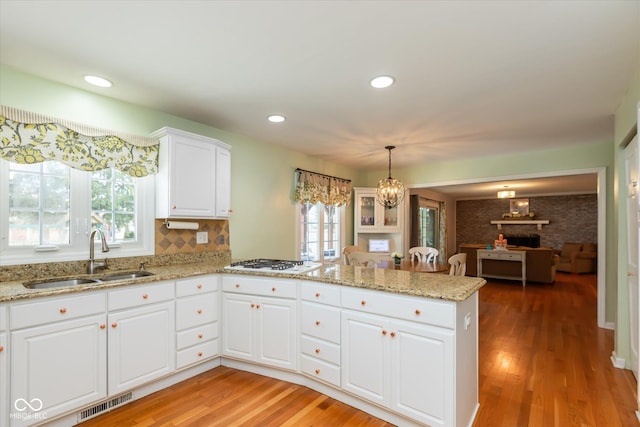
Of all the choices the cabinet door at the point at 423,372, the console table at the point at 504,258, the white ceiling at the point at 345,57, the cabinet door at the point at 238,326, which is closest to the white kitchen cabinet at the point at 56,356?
the cabinet door at the point at 238,326

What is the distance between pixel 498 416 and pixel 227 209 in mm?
2862

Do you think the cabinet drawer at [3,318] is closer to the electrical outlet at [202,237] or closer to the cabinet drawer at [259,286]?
the cabinet drawer at [259,286]

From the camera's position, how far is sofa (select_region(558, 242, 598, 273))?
8.24 metres

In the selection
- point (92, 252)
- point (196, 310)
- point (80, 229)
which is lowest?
point (196, 310)

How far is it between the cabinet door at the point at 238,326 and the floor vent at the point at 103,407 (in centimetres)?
79

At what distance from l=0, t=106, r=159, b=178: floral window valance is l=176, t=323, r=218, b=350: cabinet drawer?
4.80 feet

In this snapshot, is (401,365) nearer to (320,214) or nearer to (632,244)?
(632,244)

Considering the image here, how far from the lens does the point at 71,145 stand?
2463 mm

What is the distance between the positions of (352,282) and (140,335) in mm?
1618

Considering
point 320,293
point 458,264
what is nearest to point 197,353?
point 320,293

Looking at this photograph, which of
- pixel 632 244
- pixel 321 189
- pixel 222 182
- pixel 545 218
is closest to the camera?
pixel 632 244

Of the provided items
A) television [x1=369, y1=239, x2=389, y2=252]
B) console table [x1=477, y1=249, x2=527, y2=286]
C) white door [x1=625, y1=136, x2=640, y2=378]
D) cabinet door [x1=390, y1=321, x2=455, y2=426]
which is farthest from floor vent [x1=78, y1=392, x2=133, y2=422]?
console table [x1=477, y1=249, x2=527, y2=286]

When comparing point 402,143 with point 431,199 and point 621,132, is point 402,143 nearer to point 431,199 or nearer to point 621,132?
point 621,132

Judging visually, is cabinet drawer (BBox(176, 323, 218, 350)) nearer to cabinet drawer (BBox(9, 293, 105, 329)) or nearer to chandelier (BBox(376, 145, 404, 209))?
cabinet drawer (BBox(9, 293, 105, 329))
